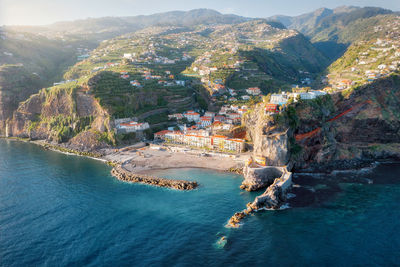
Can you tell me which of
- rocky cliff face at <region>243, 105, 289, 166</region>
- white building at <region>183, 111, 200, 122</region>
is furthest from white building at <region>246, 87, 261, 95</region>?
rocky cliff face at <region>243, 105, 289, 166</region>

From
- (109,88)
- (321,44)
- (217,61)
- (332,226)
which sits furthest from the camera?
(321,44)

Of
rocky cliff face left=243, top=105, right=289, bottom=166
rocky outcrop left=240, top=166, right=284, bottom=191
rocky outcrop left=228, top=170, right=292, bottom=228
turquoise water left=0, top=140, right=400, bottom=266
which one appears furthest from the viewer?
rocky cliff face left=243, top=105, right=289, bottom=166

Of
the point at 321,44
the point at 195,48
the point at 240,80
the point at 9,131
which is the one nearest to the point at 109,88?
the point at 9,131

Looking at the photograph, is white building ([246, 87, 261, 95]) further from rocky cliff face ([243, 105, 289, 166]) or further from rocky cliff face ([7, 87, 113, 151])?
rocky cliff face ([7, 87, 113, 151])

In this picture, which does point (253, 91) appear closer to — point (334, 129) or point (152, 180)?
point (334, 129)

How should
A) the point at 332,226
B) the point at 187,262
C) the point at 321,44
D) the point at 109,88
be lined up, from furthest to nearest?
the point at 321,44, the point at 109,88, the point at 332,226, the point at 187,262

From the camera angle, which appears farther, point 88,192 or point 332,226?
point 88,192

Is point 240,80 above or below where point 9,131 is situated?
above

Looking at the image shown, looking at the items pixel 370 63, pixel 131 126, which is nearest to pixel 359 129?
pixel 370 63

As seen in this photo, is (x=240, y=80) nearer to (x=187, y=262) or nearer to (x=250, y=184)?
(x=250, y=184)
